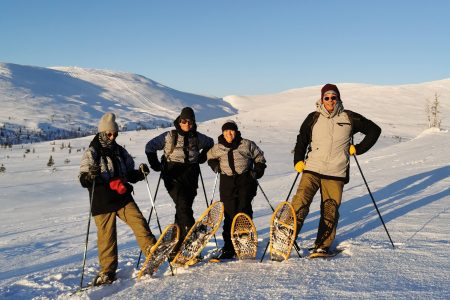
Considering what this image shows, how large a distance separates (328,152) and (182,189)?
6.37ft

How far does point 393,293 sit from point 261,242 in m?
2.91

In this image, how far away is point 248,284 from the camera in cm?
405

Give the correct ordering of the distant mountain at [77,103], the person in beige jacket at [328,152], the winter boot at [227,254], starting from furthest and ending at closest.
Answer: the distant mountain at [77,103] < the winter boot at [227,254] < the person in beige jacket at [328,152]

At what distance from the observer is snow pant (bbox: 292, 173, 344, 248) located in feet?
16.5

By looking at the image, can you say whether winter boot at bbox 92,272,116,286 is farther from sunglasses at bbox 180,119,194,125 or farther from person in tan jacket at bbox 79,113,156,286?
sunglasses at bbox 180,119,194,125

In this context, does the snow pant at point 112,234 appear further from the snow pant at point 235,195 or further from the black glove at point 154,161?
the snow pant at point 235,195

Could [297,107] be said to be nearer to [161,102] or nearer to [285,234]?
[285,234]

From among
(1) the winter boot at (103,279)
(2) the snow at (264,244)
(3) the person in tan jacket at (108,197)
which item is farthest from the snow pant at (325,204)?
(1) the winter boot at (103,279)

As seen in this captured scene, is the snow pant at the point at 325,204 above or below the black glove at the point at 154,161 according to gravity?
below

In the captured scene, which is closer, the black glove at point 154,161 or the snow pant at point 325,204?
the snow pant at point 325,204

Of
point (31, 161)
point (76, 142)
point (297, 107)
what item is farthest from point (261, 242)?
point (297, 107)

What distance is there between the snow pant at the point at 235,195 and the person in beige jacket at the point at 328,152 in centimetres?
67

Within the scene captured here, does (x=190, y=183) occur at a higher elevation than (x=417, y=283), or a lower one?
higher

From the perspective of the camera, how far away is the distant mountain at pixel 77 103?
217ft
